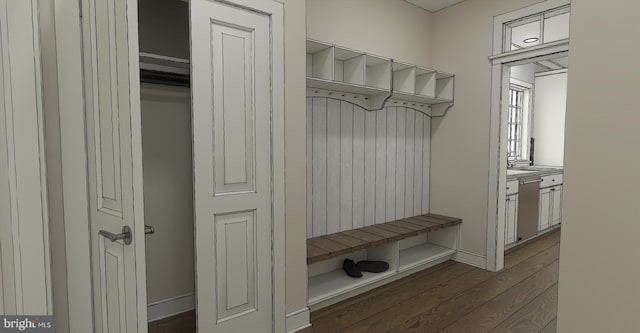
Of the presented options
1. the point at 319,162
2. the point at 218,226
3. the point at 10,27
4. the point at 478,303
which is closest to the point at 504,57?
the point at 319,162

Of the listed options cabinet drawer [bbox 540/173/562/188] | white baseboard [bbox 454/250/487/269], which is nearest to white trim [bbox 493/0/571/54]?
white baseboard [bbox 454/250/487/269]

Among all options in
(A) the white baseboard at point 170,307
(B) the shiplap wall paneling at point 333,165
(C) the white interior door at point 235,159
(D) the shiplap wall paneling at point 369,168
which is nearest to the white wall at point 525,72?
(D) the shiplap wall paneling at point 369,168

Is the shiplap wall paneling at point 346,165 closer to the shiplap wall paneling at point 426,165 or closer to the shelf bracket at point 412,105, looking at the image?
the shelf bracket at point 412,105

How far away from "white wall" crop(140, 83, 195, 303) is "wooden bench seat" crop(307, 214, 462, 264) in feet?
3.15

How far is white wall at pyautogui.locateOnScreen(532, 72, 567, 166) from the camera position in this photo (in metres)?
5.36

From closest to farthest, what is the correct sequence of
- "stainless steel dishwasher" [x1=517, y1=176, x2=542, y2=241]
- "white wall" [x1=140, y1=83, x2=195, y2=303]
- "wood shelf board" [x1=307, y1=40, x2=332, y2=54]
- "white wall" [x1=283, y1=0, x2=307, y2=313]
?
"white wall" [x1=283, y1=0, x2=307, y2=313] → "white wall" [x1=140, y1=83, x2=195, y2=303] → "wood shelf board" [x1=307, y1=40, x2=332, y2=54] → "stainless steel dishwasher" [x1=517, y1=176, x2=542, y2=241]

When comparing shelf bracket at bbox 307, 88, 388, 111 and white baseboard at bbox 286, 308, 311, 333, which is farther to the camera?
shelf bracket at bbox 307, 88, 388, 111

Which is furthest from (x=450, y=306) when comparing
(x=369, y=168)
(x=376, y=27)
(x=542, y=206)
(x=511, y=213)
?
(x=542, y=206)

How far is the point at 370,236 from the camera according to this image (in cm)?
296

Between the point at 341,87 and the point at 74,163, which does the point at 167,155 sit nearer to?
the point at 74,163

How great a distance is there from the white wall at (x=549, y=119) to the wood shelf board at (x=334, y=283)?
4225mm

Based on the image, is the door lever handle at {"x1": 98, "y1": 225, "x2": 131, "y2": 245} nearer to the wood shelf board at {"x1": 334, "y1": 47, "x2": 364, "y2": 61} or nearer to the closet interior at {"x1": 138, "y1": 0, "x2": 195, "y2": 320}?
the closet interior at {"x1": 138, "y1": 0, "x2": 195, "y2": 320}

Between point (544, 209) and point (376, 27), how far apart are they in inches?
137

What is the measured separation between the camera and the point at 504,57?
10.4 feet
